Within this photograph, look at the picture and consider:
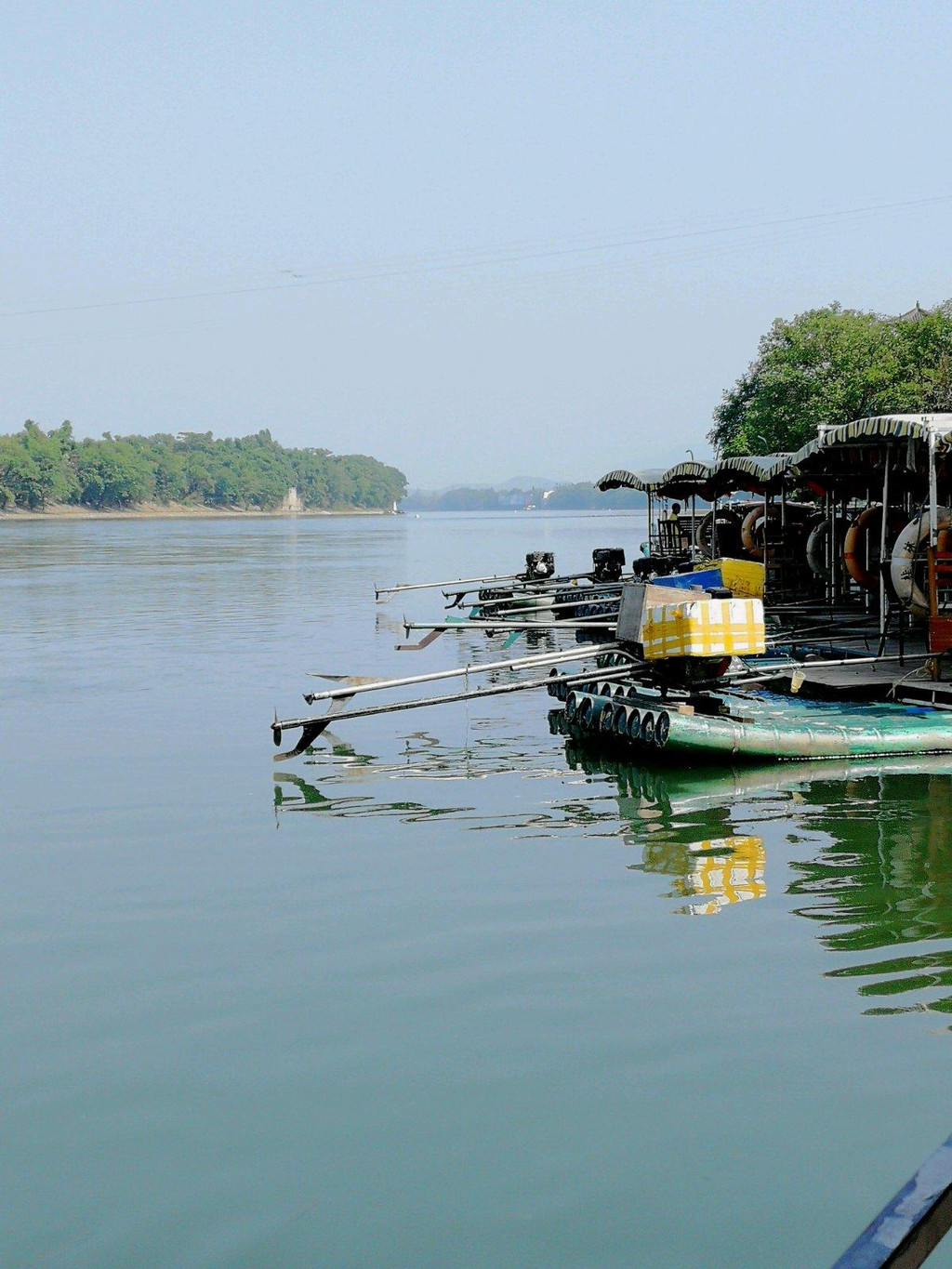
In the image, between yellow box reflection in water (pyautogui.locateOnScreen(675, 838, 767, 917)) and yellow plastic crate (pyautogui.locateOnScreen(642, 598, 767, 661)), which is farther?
yellow plastic crate (pyautogui.locateOnScreen(642, 598, 767, 661))

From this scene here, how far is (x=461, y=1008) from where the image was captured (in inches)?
269

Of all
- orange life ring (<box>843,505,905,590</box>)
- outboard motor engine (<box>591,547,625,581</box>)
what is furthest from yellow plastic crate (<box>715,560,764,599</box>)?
outboard motor engine (<box>591,547,625,581</box>)

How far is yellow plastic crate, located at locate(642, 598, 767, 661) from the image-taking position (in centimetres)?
1241

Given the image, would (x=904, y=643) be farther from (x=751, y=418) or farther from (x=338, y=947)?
(x=751, y=418)

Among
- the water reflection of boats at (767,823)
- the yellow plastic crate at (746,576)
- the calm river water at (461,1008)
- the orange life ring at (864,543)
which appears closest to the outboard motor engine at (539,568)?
the yellow plastic crate at (746,576)

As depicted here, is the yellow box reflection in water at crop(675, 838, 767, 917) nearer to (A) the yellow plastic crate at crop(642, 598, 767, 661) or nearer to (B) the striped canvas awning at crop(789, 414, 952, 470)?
(A) the yellow plastic crate at crop(642, 598, 767, 661)

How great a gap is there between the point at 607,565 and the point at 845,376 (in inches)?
698

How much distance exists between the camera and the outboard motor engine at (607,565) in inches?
1204

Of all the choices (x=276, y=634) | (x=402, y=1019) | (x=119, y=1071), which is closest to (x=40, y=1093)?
(x=119, y=1071)

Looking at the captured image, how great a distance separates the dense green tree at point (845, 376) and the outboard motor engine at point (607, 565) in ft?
48.4

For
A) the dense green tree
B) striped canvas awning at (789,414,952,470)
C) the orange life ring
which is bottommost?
the orange life ring

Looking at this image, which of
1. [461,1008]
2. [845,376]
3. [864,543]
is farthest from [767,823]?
[845,376]

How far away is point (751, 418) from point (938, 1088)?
42.5 m

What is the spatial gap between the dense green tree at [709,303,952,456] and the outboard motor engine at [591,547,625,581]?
48.4 ft
